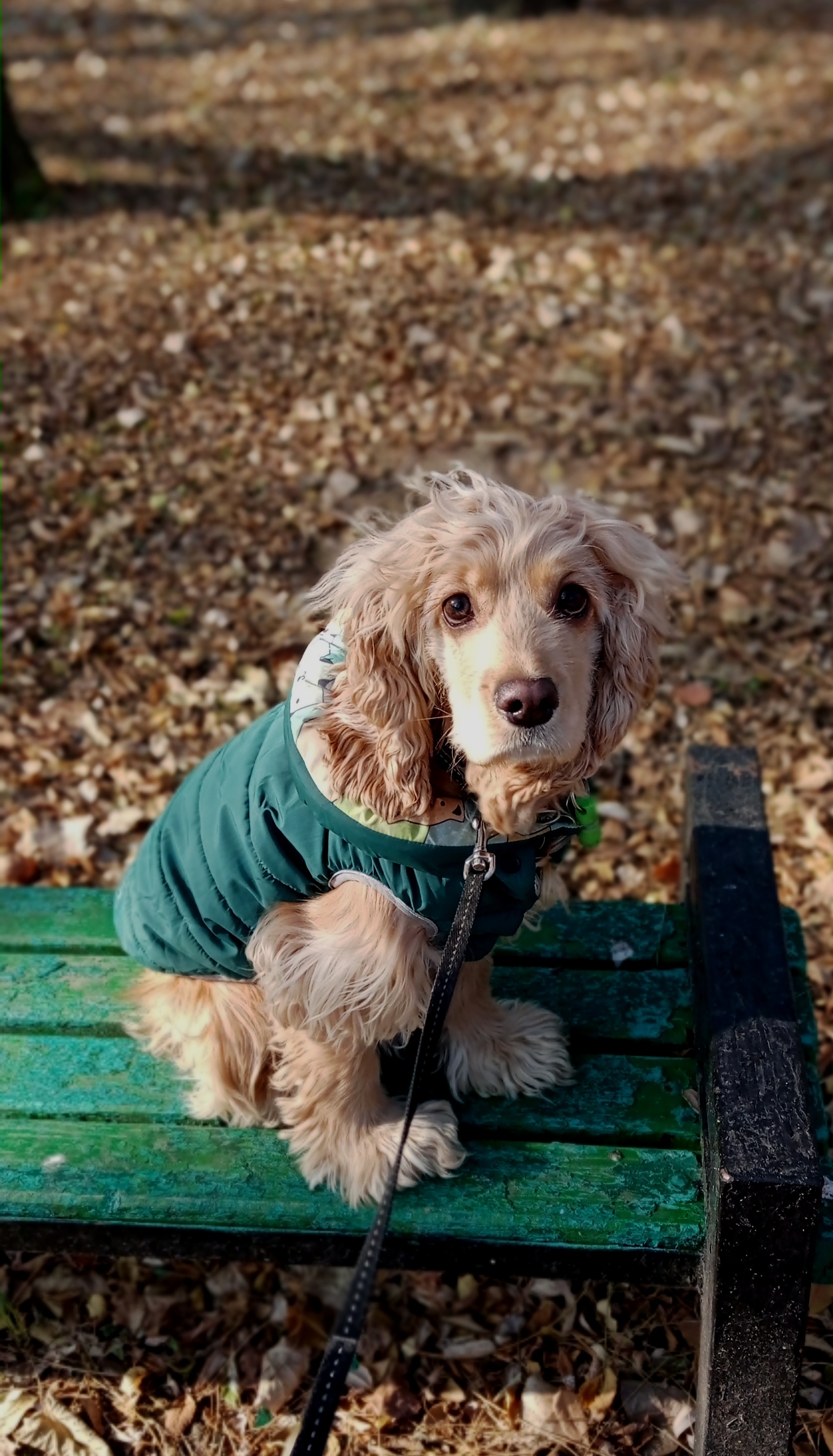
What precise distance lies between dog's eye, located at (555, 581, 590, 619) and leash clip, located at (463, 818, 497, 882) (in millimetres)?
459

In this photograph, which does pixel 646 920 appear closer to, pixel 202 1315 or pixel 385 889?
pixel 385 889

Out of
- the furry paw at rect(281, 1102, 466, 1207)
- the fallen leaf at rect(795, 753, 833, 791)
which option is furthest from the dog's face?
the fallen leaf at rect(795, 753, 833, 791)

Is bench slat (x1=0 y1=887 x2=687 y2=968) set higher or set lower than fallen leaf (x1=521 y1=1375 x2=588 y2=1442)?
higher

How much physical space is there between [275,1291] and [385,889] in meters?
1.50

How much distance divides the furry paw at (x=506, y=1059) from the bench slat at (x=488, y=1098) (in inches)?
1.2

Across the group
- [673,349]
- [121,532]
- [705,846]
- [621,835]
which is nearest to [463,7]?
[673,349]

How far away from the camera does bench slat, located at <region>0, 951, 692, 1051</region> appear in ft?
10.3

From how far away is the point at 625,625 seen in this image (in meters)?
2.40

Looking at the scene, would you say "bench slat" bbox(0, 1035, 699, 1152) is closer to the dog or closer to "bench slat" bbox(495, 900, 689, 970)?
the dog

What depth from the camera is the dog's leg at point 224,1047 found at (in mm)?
2883

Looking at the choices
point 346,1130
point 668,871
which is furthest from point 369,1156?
point 668,871

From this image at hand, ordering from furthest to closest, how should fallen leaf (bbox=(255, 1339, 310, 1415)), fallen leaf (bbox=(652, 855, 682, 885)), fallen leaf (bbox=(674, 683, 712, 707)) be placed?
fallen leaf (bbox=(674, 683, 712, 707)), fallen leaf (bbox=(652, 855, 682, 885)), fallen leaf (bbox=(255, 1339, 310, 1415))

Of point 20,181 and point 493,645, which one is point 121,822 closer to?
point 493,645

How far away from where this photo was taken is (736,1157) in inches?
96.1
